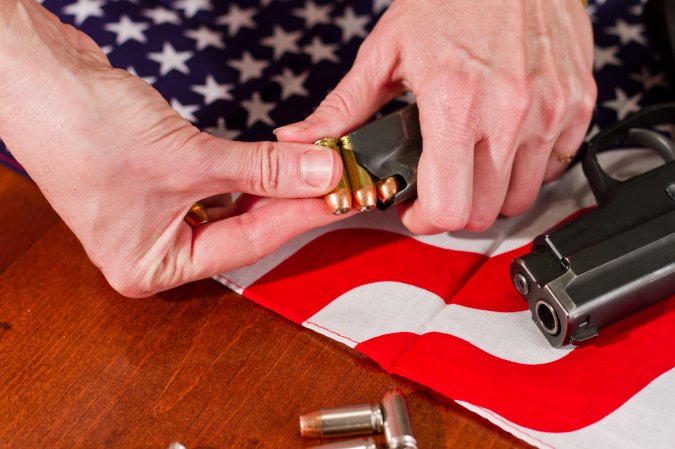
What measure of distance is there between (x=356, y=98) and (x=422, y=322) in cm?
33

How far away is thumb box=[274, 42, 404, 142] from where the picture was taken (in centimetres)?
93

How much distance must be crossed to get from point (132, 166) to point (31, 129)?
116mm

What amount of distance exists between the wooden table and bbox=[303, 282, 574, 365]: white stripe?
0.11 feet

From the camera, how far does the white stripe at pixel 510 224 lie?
98 centimetres

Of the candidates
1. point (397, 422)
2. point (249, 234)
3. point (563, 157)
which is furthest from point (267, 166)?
point (563, 157)

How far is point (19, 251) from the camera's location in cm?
100

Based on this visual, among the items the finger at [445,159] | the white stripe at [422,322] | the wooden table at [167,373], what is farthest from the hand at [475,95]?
the wooden table at [167,373]

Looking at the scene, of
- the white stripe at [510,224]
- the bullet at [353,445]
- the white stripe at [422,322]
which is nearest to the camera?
the bullet at [353,445]

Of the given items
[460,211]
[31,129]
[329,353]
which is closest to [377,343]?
[329,353]

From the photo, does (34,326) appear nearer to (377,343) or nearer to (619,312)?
(377,343)

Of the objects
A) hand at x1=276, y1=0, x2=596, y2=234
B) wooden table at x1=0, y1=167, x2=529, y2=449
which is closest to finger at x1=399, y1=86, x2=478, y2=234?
hand at x1=276, y1=0, x2=596, y2=234

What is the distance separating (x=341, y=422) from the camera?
76 centimetres

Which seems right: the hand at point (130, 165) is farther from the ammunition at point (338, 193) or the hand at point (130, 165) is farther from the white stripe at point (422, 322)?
the white stripe at point (422, 322)

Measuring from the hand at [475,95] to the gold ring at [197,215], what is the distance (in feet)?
0.47
